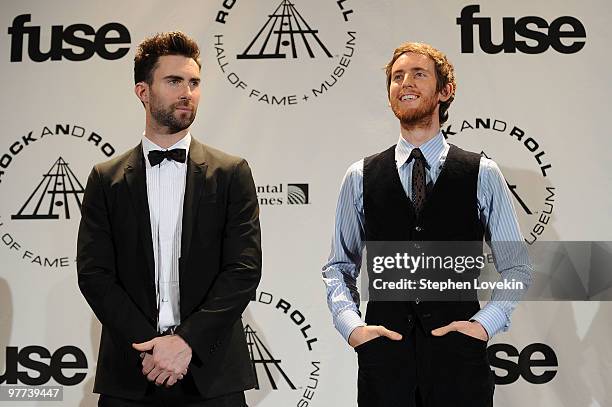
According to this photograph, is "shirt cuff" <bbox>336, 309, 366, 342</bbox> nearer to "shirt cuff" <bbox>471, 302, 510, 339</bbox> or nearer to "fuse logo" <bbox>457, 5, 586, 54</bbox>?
"shirt cuff" <bbox>471, 302, 510, 339</bbox>

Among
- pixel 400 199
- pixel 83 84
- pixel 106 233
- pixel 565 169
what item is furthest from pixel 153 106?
pixel 565 169

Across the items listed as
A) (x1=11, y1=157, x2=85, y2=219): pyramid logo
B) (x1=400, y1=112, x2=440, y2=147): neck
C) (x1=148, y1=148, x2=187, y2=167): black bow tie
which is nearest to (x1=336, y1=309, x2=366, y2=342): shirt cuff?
(x1=400, y1=112, x2=440, y2=147): neck

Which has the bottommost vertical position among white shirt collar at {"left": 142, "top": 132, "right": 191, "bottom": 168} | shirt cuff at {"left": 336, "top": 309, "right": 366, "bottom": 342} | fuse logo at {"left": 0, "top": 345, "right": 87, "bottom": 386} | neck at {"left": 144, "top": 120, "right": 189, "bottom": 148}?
fuse logo at {"left": 0, "top": 345, "right": 87, "bottom": 386}

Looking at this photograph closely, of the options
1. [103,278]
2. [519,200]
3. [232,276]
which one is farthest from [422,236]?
[519,200]

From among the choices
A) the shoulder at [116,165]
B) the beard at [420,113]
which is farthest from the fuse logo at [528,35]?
the shoulder at [116,165]

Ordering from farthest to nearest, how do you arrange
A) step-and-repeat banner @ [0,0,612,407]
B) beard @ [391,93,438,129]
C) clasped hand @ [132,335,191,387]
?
1. step-and-repeat banner @ [0,0,612,407]
2. beard @ [391,93,438,129]
3. clasped hand @ [132,335,191,387]

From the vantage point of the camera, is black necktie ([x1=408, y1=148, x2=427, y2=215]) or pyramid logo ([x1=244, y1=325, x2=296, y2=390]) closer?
black necktie ([x1=408, y1=148, x2=427, y2=215])

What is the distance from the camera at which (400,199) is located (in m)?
2.71

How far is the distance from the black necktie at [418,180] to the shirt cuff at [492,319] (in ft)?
1.24

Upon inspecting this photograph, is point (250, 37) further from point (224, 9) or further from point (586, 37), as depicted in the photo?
point (586, 37)

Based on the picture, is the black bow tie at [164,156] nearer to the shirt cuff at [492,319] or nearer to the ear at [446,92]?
the ear at [446,92]

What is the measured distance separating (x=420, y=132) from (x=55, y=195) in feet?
6.12

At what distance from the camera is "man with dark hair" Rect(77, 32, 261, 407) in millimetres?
2553

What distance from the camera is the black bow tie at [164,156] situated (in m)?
2.76
